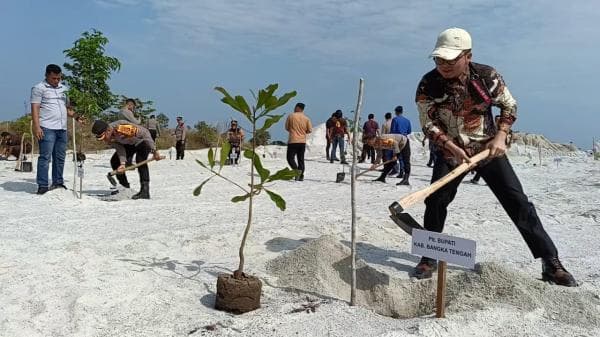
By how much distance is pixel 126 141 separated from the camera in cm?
626

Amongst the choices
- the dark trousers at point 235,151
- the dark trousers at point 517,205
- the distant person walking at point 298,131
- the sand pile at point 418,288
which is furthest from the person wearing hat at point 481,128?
the dark trousers at point 235,151

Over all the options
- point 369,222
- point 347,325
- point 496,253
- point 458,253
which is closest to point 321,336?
point 347,325

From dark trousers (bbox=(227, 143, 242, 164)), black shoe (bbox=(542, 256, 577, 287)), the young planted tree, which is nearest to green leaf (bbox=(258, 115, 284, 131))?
the young planted tree

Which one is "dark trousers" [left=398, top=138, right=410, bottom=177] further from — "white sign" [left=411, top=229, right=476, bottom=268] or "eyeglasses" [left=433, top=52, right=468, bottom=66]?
"white sign" [left=411, top=229, right=476, bottom=268]

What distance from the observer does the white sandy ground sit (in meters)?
2.52

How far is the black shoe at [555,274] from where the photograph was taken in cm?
305

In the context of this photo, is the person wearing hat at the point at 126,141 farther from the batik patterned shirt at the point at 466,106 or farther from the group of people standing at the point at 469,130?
the batik patterned shirt at the point at 466,106

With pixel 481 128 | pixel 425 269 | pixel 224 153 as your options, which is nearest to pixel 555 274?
pixel 425 269

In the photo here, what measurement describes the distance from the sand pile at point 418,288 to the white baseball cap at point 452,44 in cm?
132

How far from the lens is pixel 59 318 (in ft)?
8.51

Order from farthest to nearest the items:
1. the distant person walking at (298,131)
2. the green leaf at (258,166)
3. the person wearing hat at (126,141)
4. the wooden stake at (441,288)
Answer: the distant person walking at (298,131), the person wearing hat at (126,141), the green leaf at (258,166), the wooden stake at (441,288)

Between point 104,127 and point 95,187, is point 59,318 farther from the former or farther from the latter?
point 95,187

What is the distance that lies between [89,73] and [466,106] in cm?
1294

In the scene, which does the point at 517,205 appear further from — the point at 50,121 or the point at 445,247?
the point at 50,121
